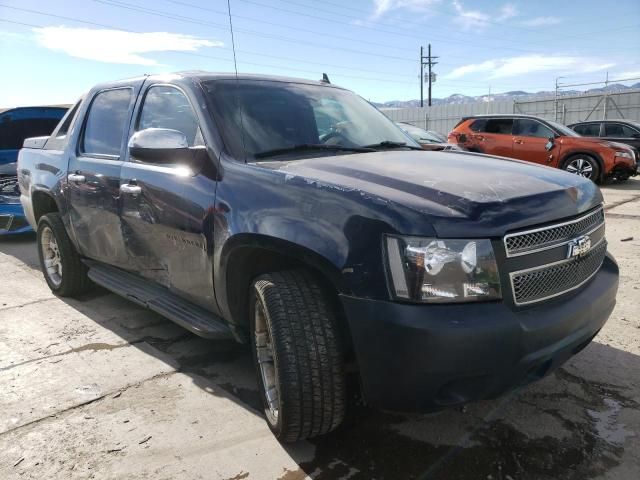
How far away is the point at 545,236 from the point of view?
2023mm

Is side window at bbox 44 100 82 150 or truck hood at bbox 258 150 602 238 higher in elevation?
side window at bbox 44 100 82 150

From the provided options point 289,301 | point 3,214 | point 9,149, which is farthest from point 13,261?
point 289,301

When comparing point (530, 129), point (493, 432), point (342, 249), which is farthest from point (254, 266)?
point (530, 129)

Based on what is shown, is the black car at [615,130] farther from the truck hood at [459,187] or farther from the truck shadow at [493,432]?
the truck hood at [459,187]

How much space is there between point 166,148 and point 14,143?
285 inches

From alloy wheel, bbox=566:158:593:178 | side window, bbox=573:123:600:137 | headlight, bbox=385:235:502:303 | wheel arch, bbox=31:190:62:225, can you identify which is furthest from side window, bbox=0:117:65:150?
side window, bbox=573:123:600:137

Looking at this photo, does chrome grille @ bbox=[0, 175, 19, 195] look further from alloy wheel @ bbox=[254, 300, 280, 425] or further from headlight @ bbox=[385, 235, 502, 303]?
headlight @ bbox=[385, 235, 502, 303]

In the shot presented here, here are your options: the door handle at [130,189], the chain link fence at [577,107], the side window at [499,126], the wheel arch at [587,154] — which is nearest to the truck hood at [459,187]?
the door handle at [130,189]

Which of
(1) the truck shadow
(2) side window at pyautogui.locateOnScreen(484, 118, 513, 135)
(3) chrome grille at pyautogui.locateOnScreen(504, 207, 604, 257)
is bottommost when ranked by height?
(1) the truck shadow

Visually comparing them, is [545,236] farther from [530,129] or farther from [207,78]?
[530,129]

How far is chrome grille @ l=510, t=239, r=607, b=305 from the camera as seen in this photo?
1923mm

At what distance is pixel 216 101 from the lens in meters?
2.80

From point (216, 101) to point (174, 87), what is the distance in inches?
17.3

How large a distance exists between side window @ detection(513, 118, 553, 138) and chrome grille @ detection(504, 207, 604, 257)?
1038cm
